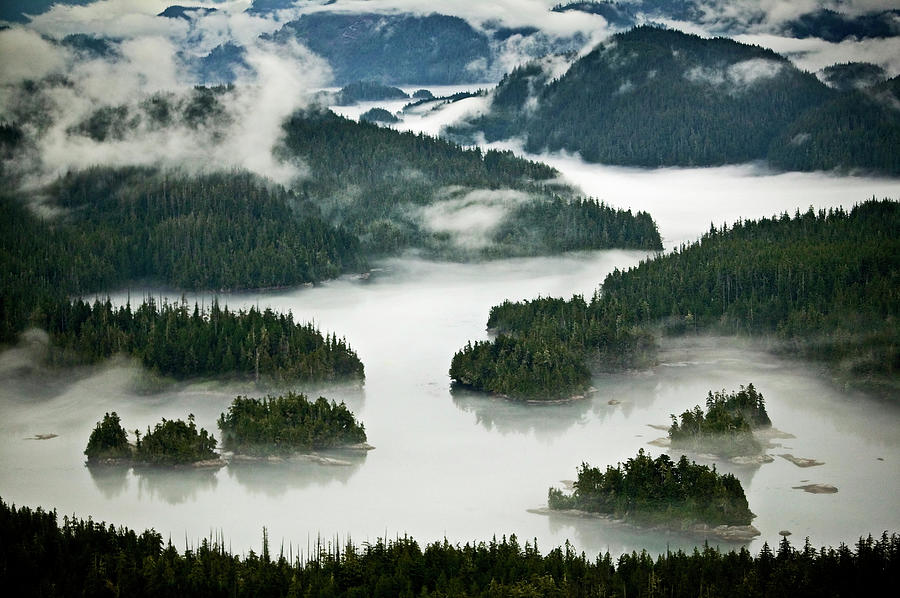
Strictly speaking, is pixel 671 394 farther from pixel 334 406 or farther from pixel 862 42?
pixel 862 42

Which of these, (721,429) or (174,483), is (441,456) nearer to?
(174,483)

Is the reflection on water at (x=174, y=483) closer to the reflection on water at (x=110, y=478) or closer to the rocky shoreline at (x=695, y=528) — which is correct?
the reflection on water at (x=110, y=478)

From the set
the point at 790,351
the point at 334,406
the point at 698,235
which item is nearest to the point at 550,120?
the point at 698,235

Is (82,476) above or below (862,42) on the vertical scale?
below

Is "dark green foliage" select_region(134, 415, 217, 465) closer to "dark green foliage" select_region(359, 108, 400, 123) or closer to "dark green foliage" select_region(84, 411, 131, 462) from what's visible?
"dark green foliage" select_region(84, 411, 131, 462)

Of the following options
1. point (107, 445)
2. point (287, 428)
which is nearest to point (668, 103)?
point (287, 428)
